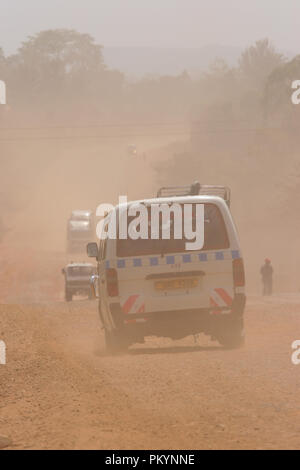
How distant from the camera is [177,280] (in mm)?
13047

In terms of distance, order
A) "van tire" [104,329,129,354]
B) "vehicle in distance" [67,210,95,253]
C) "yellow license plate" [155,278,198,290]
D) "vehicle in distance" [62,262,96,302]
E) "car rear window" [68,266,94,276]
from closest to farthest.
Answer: "yellow license plate" [155,278,198,290], "van tire" [104,329,129,354], "vehicle in distance" [62,262,96,302], "car rear window" [68,266,94,276], "vehicle in distance" [67,210,95,253]

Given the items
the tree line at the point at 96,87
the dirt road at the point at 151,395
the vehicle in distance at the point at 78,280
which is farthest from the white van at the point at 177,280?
the tree line at the point at 96,87

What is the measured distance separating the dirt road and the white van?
527 mm

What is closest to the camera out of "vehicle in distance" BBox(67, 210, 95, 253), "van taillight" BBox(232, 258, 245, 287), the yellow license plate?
"van taillight" BBox(232, 258, 245, 287)

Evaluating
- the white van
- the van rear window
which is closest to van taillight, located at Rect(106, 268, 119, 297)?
the white van

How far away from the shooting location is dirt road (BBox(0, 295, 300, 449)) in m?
7.91

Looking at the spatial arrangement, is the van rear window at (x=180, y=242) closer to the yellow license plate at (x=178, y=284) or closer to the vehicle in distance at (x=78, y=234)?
the yellow license plate at (x=178, y=284)

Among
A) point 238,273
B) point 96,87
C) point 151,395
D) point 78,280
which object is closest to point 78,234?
point 78,280

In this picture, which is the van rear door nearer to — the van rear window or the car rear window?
the van rear window

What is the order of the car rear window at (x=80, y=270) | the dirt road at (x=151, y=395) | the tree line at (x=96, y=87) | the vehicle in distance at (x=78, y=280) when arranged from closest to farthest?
the dirt road at (x=151, y=395), the vehicle in distance at (x=78, y=280), the car rear window at (x=80, y=270), the tree line at (x=96, y=87)

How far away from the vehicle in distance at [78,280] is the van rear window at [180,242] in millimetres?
23003

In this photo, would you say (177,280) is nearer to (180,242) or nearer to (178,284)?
(178,284)

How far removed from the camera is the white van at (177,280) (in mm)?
12969

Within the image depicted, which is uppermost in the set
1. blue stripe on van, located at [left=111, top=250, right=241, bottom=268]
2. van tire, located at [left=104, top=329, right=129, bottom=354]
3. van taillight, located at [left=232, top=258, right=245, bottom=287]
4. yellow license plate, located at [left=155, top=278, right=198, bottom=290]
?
blue stripe on van, located at [left=111, top=250, right=241, bottom=268]
